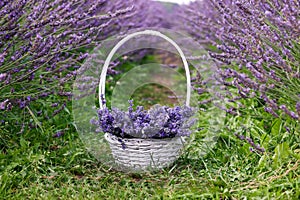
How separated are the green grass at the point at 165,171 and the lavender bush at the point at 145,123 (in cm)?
17

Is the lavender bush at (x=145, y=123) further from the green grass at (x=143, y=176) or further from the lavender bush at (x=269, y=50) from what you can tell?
the lavender bush at (x=269, y=50)

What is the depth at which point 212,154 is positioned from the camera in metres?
2.11

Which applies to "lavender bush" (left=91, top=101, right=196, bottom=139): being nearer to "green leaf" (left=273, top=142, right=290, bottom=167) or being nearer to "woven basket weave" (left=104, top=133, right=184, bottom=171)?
"woven basket weave" (left=104, top=133, right=184, bottom=171)

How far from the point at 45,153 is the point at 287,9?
128 centimetres

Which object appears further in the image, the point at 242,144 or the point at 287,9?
the point at 242,144

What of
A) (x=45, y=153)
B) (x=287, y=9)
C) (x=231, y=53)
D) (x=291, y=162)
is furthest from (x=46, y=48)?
(x=291, y=162)

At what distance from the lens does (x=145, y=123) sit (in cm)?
196

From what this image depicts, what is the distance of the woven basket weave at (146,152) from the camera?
197cm

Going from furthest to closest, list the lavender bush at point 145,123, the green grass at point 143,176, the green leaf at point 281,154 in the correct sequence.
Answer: the lavender bush at point 145,123, the green leaf at point 281,154, the green grass at point 143,176

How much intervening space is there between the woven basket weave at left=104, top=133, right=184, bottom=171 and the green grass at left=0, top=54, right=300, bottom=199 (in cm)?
4

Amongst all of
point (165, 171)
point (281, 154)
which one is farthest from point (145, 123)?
point (281, 154)

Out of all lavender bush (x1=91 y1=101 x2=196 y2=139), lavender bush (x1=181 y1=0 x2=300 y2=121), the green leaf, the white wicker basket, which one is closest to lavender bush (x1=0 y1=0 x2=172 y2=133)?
lavender bush (x1=91 y1=101 x2=196 y2=139)

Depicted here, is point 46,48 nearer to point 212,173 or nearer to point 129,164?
point 129,164

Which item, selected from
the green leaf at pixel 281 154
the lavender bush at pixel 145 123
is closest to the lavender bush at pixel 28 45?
the lavender bush at pixel 145 123
